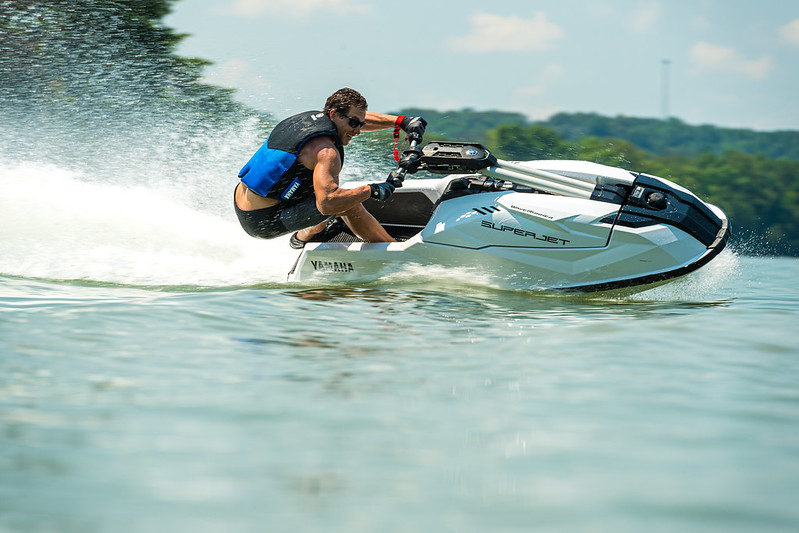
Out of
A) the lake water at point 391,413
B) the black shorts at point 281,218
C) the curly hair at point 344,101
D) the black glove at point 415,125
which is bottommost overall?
the lake water at point 391,413

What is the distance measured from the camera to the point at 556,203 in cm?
489

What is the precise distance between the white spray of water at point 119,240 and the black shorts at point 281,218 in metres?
0.33

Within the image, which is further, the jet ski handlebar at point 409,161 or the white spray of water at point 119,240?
the white spray of water at point 119,240

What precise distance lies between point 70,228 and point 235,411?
438cm

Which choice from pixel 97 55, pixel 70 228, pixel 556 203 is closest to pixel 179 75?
pixel 97 55

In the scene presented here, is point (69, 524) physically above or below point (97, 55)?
below

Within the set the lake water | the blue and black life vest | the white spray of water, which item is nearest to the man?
the blue and black life vest

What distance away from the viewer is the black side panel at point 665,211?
477 cm

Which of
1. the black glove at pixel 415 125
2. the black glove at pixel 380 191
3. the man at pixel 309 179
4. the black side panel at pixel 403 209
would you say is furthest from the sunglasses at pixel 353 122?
the black side panel at pixel 403 209

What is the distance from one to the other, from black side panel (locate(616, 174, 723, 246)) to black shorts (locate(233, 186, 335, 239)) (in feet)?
6.34

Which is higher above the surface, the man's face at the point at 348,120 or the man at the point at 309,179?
the man's face at the point at 348,120

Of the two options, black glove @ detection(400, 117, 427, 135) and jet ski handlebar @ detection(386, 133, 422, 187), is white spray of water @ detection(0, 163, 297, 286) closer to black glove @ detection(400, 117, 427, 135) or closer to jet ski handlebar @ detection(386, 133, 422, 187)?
jet ski handlebar @ detection(386, 133, 422, 187)

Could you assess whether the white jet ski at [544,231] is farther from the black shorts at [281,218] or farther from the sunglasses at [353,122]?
the sunglasses at [353,122]

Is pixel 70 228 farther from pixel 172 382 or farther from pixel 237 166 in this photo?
pixel 172 382
